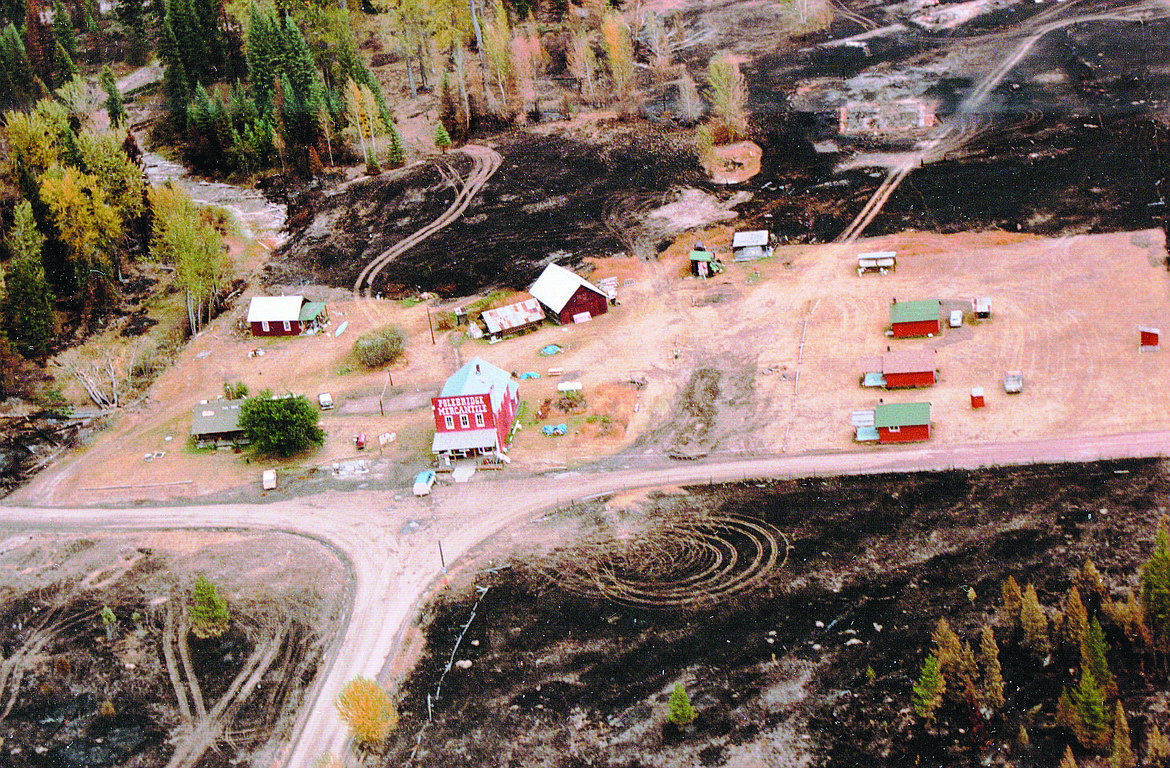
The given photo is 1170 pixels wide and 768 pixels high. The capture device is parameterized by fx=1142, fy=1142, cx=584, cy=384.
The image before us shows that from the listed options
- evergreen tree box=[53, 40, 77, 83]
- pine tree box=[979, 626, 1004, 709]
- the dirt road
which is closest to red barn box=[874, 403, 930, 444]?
the dirt road

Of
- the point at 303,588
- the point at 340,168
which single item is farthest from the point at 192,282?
the point at 303,588

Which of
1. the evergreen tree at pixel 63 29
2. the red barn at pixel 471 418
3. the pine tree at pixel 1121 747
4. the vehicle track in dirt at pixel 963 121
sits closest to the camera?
the pine tree at pixel 1121 747

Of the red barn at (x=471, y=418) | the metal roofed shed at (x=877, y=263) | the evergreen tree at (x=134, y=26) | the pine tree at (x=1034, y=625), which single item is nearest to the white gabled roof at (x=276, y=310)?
the red barn at (x=471, y=418)

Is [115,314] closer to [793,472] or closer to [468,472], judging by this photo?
[468,472]

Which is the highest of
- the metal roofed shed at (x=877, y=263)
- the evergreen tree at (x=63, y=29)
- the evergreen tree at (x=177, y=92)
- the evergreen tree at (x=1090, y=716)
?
the evergreen tree at (x=63, y=29)

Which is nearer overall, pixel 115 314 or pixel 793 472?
pixel 793 472

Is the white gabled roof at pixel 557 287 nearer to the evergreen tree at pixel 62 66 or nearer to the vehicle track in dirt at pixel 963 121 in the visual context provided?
the vehicle track in dirt at pixel 963 121
